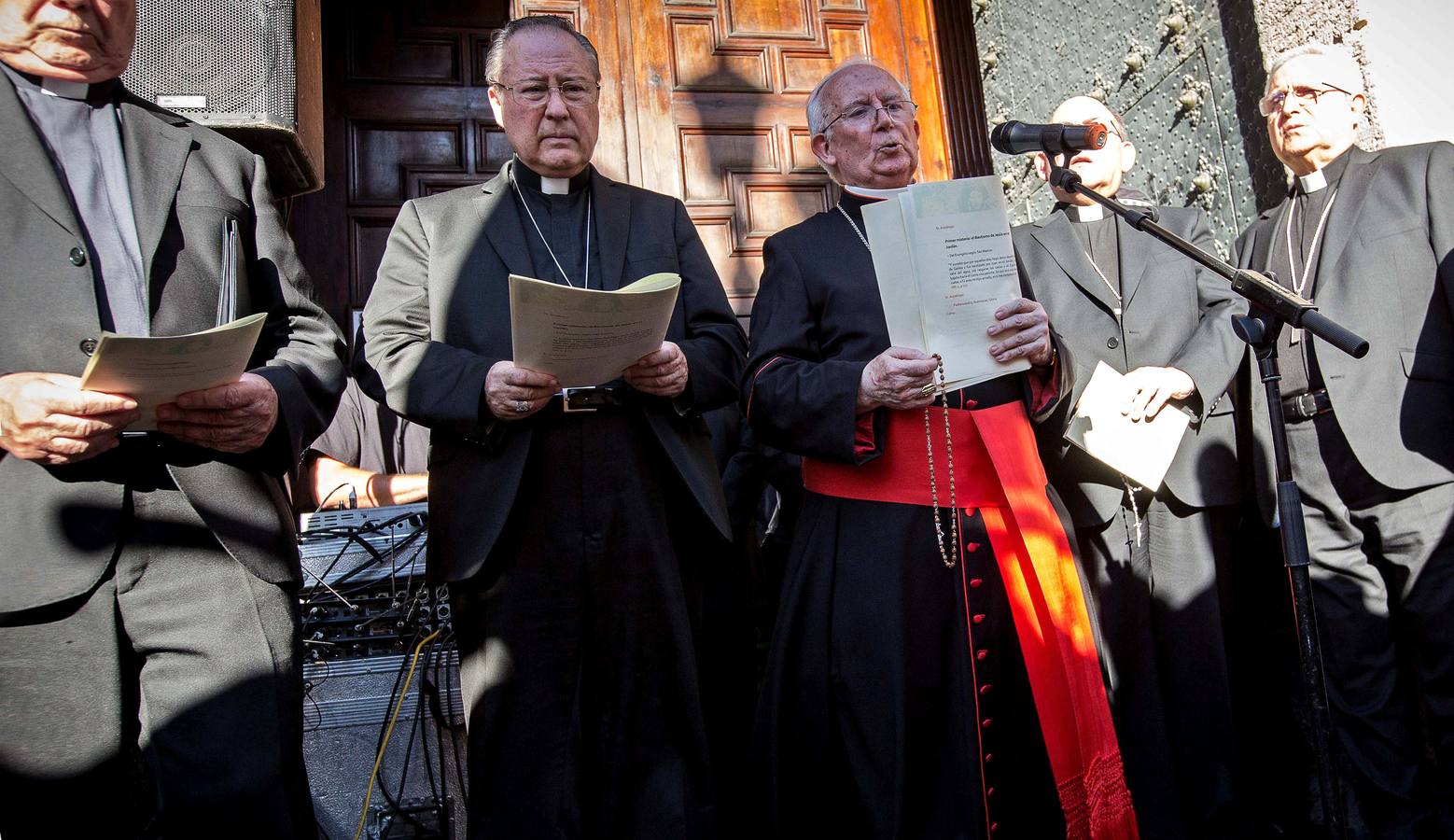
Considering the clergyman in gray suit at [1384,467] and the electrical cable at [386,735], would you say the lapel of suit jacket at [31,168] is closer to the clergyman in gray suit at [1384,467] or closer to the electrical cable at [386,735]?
the electrical cable at [386,735]

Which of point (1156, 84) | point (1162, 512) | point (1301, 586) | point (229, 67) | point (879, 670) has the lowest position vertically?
point (879, 670)

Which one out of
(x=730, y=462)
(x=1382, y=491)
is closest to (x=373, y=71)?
(x=730, y=462)

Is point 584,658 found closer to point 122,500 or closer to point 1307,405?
point 122,500

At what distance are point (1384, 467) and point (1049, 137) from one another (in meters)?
1.43

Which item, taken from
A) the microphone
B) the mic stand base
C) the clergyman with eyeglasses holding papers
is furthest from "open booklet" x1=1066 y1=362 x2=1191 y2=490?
the clergyman with eyeglasses holding papers

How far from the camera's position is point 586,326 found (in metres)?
1.99

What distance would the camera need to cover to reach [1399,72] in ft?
12.6

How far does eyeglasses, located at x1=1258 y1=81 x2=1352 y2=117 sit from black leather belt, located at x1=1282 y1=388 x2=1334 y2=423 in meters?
0.99

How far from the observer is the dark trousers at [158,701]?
169 cm

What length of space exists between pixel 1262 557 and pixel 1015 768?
5.58 ft

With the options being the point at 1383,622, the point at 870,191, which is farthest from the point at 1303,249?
the point at 870,191

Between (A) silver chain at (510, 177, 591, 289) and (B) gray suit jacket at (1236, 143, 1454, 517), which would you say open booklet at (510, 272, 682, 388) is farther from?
(B) gray suit jacket at (1236, 143, 1454, 517)

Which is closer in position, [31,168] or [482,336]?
[31,168]

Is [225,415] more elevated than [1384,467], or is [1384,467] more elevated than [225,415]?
[225,415]
